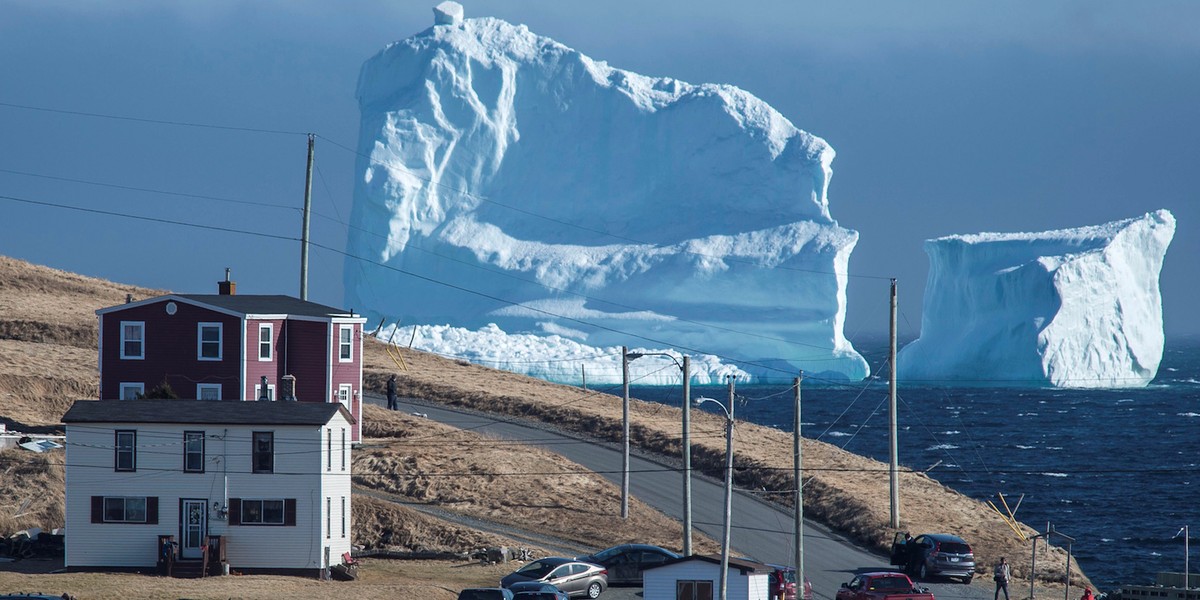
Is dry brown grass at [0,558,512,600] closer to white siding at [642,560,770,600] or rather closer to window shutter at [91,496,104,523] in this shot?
window shutter at [91,496,104,523]

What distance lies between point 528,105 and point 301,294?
80780 mm

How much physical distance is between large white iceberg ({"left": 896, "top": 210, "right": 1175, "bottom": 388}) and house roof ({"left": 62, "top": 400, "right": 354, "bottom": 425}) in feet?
272

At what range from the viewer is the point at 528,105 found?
132 metres

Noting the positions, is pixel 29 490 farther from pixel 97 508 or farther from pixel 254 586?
pixel 254 586

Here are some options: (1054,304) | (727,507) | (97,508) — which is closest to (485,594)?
(727,507)

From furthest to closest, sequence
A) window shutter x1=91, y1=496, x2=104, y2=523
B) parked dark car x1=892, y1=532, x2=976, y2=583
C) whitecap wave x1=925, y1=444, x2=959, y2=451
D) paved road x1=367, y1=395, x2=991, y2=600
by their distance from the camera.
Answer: whitecap wave x1=925, y1=444, x2=959, y2=451 < paved road x1=367, y1=395, x2=991, y2=600 < parked dark car x1=892, y1=532, x2=976, y2=583 < window shutter x1=91, y1=496, x2=104, y2=523

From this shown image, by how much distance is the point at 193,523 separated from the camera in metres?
36.9

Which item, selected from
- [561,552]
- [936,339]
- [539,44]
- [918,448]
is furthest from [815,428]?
[561,552]

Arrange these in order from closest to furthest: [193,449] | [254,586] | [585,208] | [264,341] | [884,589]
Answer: [884,589] < [254,586] < [193,449] < [264,341] < [585,208]

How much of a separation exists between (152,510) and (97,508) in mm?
1496

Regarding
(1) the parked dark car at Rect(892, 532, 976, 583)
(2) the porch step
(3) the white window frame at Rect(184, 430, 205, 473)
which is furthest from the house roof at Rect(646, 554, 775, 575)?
(3) the white window frame at Rect(184, 430, 205, 473)

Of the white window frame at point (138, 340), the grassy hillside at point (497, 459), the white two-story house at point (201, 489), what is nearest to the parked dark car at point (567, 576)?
the white two-story house at point (201, 489)

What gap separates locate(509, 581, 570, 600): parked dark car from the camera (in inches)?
1213

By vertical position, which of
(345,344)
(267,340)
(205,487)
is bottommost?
(205,487)
